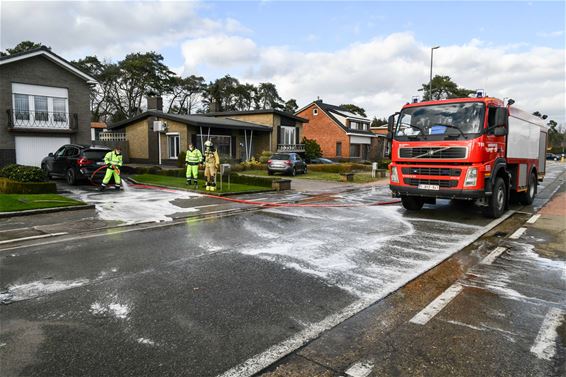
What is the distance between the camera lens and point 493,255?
Result: 689 cm

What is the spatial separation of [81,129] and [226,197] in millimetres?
13643

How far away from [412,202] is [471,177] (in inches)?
93.8

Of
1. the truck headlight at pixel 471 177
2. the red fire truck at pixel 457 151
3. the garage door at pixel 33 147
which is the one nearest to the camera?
the truck headlight at pixel 471 177

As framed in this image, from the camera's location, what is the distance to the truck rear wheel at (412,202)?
11750 mm

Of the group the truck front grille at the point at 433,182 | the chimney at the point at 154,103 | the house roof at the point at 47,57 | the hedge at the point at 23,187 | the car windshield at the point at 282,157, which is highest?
the house roof at the point at 47,57

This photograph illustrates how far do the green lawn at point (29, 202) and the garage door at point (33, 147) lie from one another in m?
11.1

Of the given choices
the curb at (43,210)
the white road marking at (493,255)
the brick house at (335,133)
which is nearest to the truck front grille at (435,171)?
the white road marking at (493,255)

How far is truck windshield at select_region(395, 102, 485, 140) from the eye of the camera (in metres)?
9.89

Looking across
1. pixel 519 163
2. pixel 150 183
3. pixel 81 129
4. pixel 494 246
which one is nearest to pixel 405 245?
pixel 494 246

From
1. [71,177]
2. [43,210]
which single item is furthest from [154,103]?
[43,210]

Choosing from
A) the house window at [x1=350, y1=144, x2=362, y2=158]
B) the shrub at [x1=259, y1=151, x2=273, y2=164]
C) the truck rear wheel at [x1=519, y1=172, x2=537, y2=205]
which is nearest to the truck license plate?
the truck rear wheel at [x1=519, y1=172, x2=537, y2=205]

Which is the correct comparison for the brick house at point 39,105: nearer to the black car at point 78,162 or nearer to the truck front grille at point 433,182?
the black car at point 78,162

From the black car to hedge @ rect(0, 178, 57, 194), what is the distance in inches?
117

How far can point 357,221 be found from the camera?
1003 cm
